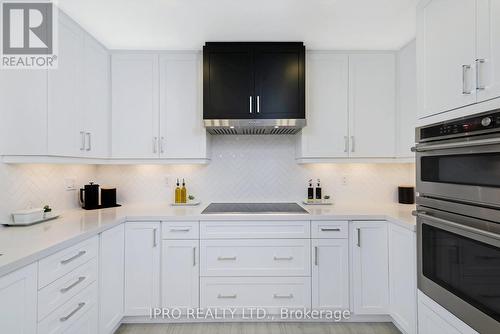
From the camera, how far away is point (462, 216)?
1.32 metres

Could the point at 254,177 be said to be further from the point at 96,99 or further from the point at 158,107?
the point at 96,99

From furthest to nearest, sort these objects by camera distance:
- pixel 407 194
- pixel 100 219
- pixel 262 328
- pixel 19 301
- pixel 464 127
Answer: pixel 407 194, pixel 262 328, pixel 100 219, pixel 464 127, pixel 19 301

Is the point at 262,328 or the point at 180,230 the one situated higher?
the point at 180,230

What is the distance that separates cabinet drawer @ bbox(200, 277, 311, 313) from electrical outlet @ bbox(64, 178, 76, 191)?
1.47 metres

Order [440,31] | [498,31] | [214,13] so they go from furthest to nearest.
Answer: [214,13], [440,31], [498,31]

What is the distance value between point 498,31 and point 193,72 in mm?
2196

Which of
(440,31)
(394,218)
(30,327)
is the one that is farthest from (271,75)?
(30,327)

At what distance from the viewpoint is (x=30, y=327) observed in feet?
4.07

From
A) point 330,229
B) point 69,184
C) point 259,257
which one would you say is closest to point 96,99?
point 69,184

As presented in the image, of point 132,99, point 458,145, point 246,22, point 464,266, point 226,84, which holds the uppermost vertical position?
point 246,22

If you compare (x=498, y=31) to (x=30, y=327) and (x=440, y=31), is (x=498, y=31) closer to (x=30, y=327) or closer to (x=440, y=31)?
(x=440, y=31)

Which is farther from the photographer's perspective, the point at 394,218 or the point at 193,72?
the point at 193,72

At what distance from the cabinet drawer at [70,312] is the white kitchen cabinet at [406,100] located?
2695mm

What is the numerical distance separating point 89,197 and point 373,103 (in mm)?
2809
